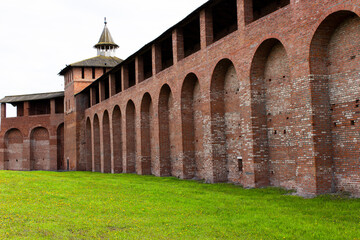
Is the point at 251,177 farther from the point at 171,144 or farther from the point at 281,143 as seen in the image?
the point at 171,144

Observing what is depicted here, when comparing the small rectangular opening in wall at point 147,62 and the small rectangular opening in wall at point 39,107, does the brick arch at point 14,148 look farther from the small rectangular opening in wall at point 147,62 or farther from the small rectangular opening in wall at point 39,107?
the small rectangular opening in wall at point 147,62

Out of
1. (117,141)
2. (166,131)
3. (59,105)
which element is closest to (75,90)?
(59,105)

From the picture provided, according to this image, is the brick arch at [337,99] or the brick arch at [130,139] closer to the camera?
the brick arch at [337,99]

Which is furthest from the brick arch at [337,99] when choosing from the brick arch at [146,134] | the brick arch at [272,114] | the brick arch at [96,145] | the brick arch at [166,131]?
the brick arch at [96,145]

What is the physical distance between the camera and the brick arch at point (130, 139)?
25234 mm

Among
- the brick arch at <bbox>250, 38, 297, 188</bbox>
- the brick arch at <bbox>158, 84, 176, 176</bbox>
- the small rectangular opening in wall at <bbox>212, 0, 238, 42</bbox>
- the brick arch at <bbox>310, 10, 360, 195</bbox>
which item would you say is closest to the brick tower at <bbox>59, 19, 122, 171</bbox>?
the brick arch at <bbox>158, 84, 176, 176</bbox>

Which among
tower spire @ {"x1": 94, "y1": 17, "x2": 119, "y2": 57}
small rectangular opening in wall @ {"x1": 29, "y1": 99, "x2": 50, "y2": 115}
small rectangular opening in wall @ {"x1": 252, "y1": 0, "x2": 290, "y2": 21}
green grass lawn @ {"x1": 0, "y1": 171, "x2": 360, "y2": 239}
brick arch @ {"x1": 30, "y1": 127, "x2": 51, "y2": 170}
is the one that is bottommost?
green grass lawn @ {"x1": 0, "y1": 171, "x2": 360, "y2": 239}

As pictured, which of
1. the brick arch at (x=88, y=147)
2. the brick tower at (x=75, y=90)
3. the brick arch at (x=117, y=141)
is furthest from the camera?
the brick tower at (x=75, y=90)

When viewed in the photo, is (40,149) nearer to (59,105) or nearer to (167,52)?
(59,105)

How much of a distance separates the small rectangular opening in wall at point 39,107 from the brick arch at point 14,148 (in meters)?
3.01

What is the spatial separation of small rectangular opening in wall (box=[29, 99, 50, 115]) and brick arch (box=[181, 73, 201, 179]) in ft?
95.4

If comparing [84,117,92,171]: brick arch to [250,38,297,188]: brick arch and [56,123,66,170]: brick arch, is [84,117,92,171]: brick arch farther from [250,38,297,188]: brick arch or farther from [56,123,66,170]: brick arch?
[250,38,297,188]: brick arch

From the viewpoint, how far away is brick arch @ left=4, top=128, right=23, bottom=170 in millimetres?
40344

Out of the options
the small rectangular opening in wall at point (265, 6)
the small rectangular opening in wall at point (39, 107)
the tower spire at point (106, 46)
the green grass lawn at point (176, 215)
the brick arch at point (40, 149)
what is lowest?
the green grass lawn at point (176, 215)
